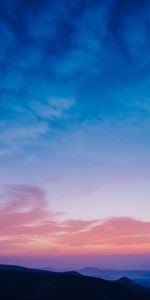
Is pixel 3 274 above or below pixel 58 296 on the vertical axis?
above

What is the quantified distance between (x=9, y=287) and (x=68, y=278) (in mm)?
11020

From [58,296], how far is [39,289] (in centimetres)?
439

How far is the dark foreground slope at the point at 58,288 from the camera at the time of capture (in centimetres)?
6506

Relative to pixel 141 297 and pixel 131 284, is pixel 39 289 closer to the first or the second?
pixel 141 297

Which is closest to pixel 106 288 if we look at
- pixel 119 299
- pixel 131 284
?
pixel 119 299

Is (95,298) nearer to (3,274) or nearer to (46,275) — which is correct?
(46,275)

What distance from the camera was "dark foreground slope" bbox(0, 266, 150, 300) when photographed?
2562 inches

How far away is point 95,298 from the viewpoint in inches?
2581

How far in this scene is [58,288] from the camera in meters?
67.1

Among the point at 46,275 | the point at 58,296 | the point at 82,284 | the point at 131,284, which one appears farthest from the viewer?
the point at 131,284

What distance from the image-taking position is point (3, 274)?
7825 centimetres

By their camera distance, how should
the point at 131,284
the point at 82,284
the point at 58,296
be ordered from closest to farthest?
the point at 58,296 → the point at 82,284 → the point at 131,284

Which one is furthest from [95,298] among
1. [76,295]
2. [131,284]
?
[131,284]

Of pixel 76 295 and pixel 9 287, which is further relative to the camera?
pixel 9 287
